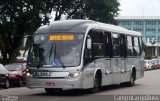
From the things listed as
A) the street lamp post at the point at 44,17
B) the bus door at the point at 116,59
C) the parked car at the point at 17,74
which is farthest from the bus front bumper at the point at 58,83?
the street lamp post at the point at 44,17

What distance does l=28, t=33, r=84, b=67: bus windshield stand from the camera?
67.3ft

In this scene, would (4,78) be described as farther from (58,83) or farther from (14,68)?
(58,83)

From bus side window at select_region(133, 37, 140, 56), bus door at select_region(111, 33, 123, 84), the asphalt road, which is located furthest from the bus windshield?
bus side window at select_region(133, 37, 140, 56)

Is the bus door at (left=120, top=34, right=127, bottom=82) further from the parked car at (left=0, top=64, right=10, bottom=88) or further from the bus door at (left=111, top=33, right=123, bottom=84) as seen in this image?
the parked car at (left=0, top=64, right=10, bottom=88)

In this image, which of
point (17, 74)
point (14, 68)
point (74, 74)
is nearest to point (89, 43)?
point (74, 74)

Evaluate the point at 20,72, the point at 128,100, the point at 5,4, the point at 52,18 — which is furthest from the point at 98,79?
the point at 52,18

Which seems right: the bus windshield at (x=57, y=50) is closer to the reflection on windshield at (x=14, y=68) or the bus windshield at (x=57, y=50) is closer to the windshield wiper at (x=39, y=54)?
the windshield wiper at (x=39, y=54)

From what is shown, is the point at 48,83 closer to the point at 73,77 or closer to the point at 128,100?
the point at 73,77

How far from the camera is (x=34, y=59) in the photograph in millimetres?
21109

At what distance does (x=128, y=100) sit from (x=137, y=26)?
135m

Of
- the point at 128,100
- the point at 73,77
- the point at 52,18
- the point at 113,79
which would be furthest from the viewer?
the point at 52,18

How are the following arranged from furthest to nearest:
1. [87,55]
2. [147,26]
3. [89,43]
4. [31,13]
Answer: [147,26] → [31,13] → [89,43] → [87,55]

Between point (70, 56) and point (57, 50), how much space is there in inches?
24.0

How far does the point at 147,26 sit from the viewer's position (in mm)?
154625
